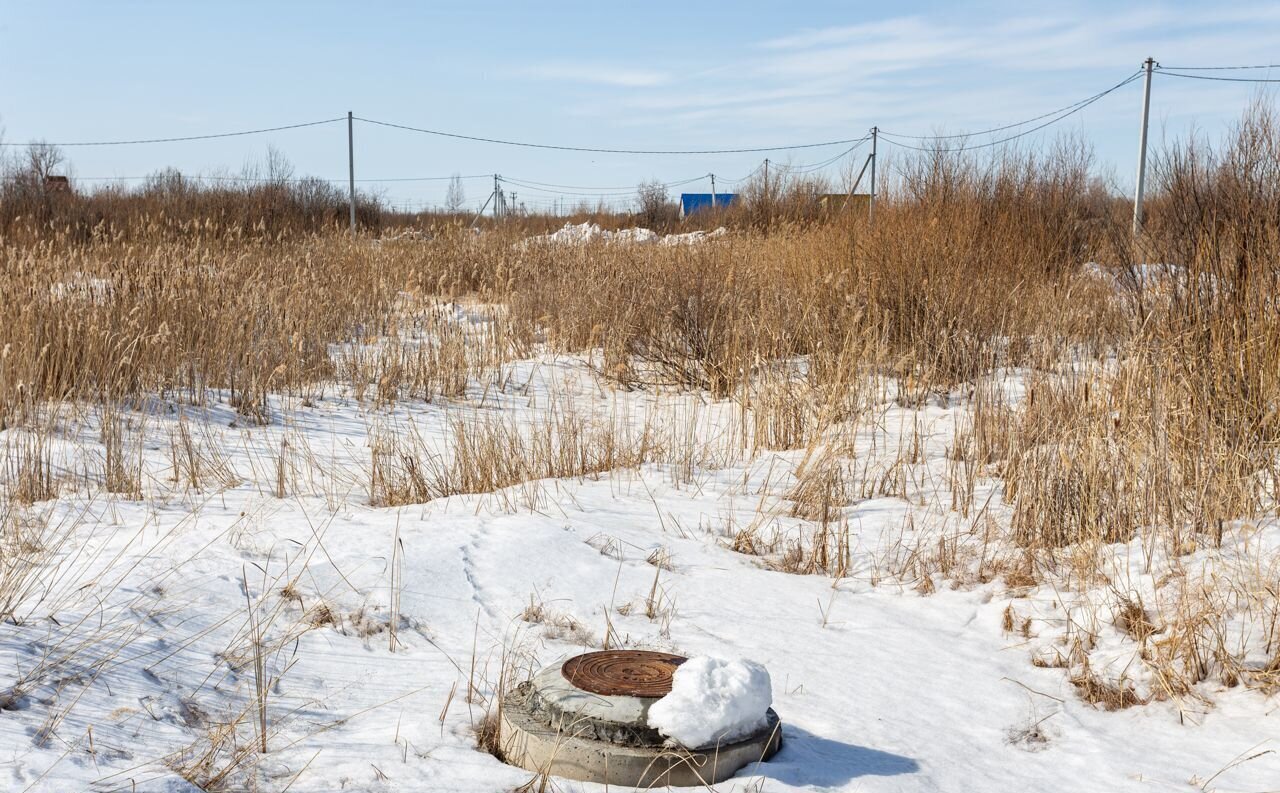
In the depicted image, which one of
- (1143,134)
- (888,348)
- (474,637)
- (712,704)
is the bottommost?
(474,637)

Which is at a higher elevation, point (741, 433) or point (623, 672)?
point (741, 433)

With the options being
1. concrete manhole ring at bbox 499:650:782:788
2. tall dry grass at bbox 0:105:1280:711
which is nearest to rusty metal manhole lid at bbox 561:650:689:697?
concrete manhole ring at bbox 499:650:782:788

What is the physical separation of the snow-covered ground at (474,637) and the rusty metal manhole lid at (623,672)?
0.27 meters

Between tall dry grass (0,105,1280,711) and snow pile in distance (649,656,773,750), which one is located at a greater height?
tall dry grass (0,105,1280,711)

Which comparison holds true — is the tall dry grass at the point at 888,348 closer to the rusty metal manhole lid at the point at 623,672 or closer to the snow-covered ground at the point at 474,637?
the snow-covered ground at the point at 474,637

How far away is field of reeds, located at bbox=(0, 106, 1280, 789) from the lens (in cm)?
332

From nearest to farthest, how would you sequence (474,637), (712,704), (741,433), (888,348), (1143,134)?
(712,704) → (474,637) → (741,433) → (888,348) → (1143,134)

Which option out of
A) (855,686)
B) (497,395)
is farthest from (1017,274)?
(855,686)

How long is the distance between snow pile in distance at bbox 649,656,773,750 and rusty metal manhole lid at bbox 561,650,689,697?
0.37 ft

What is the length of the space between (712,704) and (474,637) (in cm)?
117

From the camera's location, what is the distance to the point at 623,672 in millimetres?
2828

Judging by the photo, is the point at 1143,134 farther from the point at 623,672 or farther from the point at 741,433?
the point at 623,672

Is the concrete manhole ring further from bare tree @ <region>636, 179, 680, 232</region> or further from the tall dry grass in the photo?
bare tree @ <region>636, 179, 680, 232</region>

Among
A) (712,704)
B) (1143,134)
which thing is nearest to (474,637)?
(712,704)
